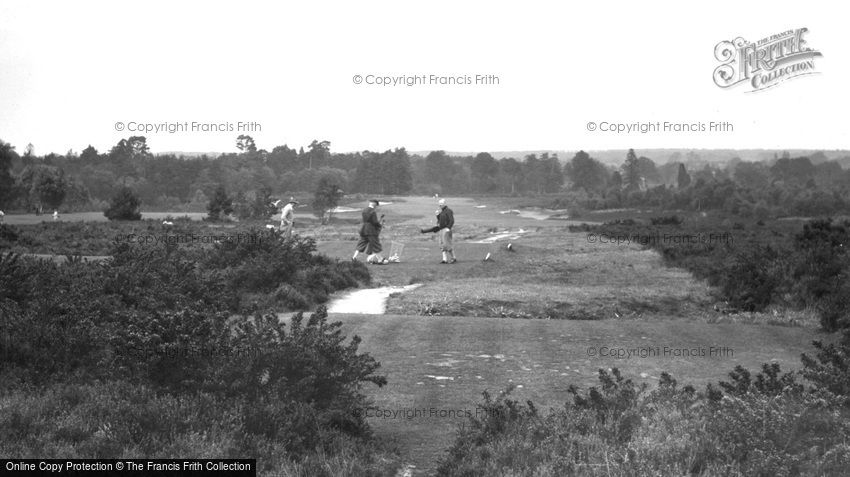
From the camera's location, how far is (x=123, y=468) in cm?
661

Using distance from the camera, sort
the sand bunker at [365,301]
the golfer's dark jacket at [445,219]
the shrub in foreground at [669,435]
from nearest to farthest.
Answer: the shrub in foreground at [669,435]
the sand bunker at [365,301]
the golfer's dark jacket at [445,219]

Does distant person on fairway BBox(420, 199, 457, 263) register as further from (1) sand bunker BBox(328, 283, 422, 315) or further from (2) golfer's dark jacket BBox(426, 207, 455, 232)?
(1) sand bunker BBox(328, 283, 422, 315)

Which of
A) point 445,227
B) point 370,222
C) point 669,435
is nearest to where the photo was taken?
point 669,435

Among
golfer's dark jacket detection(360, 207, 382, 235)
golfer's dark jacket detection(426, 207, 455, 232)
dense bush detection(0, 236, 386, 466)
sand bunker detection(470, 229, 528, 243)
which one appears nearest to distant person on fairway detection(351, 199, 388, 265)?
golfer's dark jacket detection(360, 207, 382, 235)

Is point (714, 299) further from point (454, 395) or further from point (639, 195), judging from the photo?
point (639, 195)

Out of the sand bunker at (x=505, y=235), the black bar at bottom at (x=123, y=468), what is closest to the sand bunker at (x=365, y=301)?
the black bar at bottom at (x=123, y=468)

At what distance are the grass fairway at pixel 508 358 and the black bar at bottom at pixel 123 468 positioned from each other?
6.16ft

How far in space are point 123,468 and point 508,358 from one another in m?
6.63

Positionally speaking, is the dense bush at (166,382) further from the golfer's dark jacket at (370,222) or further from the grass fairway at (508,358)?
the golfer's dark jacket at (370,222)

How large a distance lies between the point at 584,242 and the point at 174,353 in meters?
32.9

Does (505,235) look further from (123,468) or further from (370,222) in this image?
(123,468)

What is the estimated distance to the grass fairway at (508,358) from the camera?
9305 mm

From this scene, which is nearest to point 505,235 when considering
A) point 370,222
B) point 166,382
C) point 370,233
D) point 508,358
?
point 370,233

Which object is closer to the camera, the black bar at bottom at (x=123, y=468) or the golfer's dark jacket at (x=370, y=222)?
the black bar at bottom at (x=123, y=468)
